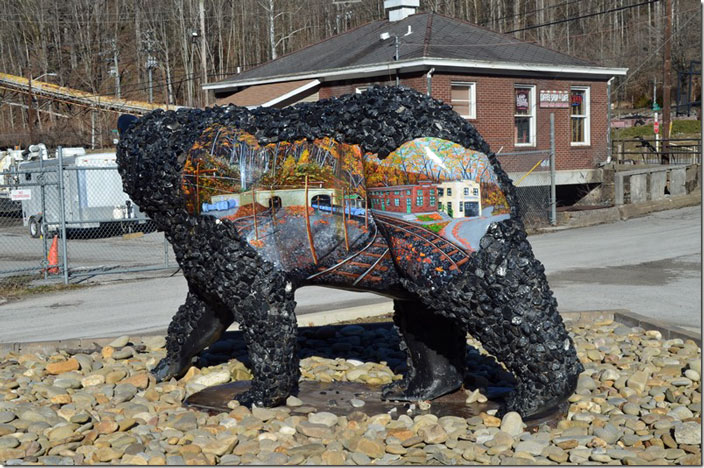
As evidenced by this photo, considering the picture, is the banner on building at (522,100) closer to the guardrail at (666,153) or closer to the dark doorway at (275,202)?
the guardrail at (666,153)

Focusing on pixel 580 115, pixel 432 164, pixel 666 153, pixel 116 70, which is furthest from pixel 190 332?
pixel 116 70

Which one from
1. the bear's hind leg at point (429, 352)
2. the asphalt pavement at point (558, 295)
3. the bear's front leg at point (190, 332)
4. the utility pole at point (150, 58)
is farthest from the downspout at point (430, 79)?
the utility pole at point (150, 58)

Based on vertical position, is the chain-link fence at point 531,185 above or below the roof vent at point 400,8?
below

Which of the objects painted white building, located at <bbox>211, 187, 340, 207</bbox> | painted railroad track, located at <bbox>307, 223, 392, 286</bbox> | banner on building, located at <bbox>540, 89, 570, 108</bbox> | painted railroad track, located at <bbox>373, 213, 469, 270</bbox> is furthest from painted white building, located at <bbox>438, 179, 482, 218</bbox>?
banner on building, located at <bbox>540, 89, 570, 108</bbox>

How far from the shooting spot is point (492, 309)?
15.4ft

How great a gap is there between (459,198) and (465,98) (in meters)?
18.3

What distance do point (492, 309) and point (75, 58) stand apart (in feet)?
177

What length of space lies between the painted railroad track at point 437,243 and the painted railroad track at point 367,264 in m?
0.22

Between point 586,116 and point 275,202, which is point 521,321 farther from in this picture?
point 586,116

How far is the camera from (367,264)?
504 cm

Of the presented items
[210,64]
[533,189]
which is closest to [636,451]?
[533,189]

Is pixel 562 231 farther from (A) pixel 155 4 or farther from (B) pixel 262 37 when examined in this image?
(A) pixel 155 4

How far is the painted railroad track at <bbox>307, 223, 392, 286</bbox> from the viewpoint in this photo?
499cm

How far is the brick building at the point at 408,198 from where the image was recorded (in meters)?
4.71
